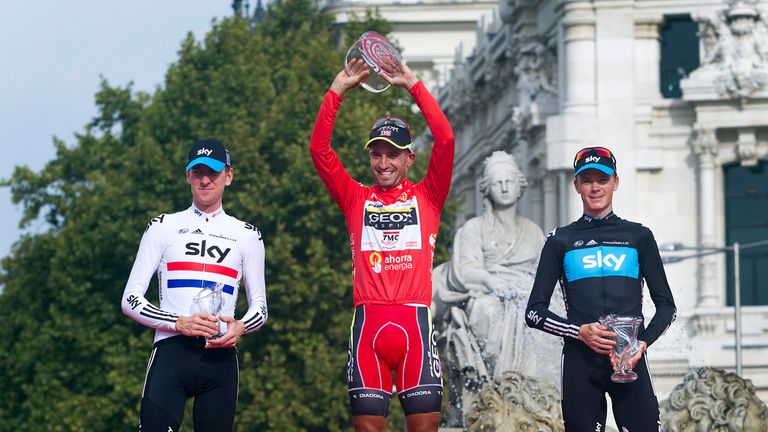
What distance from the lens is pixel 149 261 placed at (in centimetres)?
1323

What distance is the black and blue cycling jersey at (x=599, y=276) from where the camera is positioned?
12703 millimetres

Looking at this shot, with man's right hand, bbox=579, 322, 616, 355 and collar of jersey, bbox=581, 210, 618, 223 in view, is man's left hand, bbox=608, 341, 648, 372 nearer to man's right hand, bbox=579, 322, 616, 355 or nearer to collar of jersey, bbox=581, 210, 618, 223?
man's right hand, bbox=579, 322, 616, 355

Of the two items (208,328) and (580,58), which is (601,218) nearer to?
(208,328)

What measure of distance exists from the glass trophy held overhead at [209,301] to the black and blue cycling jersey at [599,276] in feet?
5.66

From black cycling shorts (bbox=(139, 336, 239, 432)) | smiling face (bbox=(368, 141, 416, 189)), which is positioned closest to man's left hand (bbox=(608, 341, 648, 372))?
smiling face (bbox=(368, 141, 416, 189))

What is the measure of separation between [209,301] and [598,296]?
2.16 metres

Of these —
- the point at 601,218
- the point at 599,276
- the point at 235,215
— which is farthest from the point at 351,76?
the point at 235,215

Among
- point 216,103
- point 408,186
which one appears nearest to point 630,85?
point 216,103

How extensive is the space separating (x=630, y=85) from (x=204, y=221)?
4245cm

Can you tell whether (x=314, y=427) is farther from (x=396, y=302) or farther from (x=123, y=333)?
(x=396, y=302)

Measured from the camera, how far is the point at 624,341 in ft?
40.8

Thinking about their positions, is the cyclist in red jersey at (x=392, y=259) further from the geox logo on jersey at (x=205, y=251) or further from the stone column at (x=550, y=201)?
the stone column at (x=550, y=201)

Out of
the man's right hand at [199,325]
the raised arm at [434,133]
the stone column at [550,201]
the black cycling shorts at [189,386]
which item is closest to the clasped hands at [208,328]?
the man's right hand at [199,325]

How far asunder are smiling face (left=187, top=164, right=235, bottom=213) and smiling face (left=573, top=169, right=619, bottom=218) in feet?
6.66
